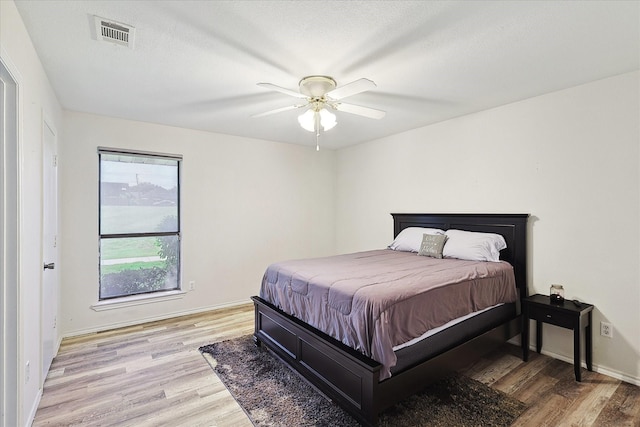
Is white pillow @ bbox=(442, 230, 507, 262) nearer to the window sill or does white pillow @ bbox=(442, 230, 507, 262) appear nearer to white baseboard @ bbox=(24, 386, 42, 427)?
the window sill

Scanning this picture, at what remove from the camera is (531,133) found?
3.07 meters

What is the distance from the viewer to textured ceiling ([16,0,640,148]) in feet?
5.67

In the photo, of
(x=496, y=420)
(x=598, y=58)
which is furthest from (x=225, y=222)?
(x=598, y=58)

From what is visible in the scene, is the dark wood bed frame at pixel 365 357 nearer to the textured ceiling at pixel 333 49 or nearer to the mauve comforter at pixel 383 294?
the mauve comforter at pixel 383 294

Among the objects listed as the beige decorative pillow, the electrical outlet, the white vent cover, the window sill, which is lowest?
the window sill

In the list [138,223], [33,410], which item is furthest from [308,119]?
[33,410]

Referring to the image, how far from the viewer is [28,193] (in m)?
1.95

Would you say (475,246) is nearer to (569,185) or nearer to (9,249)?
(569,185)

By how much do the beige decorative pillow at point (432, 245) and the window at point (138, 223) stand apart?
3.13 m

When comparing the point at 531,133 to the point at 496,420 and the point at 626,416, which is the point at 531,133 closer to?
the point at 626,416

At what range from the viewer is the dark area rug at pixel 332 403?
2.02 m

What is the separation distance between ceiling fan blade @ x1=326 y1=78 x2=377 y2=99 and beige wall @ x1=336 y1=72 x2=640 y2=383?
→ 1989 mm

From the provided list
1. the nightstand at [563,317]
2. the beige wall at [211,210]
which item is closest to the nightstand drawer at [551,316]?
the nightstand at [563,317]

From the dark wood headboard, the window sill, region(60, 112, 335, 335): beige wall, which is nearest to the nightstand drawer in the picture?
the dark wood headboard
